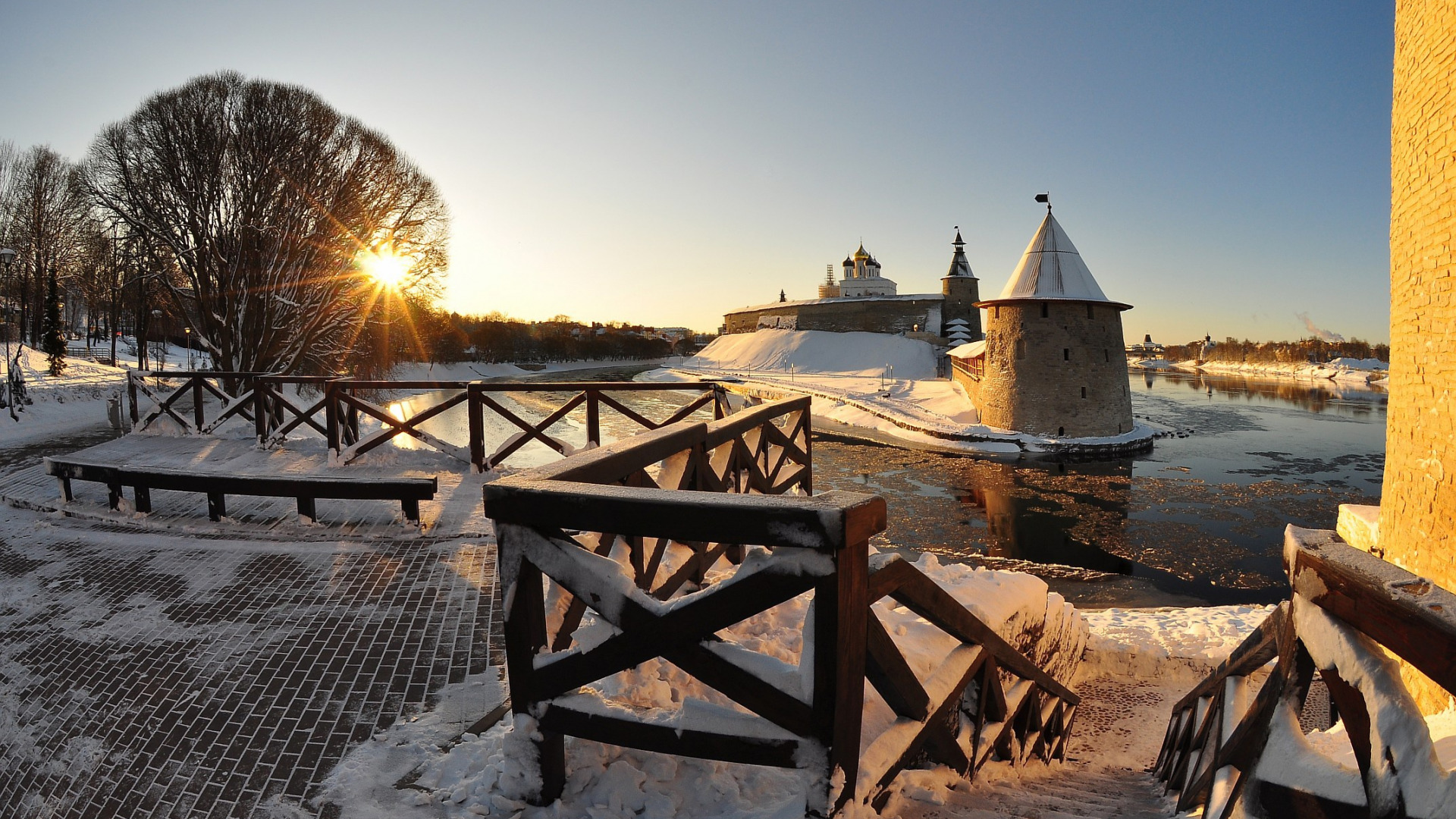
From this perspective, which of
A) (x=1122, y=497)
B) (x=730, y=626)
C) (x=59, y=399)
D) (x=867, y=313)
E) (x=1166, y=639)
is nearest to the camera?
(x=730, y=626)

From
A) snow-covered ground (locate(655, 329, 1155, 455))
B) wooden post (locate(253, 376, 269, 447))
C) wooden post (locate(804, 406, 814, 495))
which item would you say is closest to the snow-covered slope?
snow-covered ground (locate(655, 329, 1155, 455))

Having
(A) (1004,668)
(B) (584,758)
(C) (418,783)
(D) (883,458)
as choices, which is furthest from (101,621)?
(D) (883,458)

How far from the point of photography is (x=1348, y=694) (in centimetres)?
151

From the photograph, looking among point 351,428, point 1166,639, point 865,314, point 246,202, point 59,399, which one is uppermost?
point 865,314

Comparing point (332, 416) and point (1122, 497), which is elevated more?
point (332, 416)

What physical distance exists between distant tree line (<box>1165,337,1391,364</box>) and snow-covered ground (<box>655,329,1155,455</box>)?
55686 mm

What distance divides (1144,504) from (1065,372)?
10.6 metres

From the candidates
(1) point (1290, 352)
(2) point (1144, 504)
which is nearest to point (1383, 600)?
(2) point (1144, 504)

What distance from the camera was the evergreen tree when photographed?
23.5m

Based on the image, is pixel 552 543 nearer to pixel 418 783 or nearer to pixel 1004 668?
pixel 418 783

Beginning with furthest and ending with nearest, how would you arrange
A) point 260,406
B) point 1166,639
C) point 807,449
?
point 260,406
point 1166,639
point 807,449

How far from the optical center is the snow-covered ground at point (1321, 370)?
55.6 metres

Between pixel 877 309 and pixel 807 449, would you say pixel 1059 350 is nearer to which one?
pixel 807 449

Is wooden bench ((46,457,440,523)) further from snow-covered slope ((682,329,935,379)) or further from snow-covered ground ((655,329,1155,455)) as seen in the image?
snow-covered slope ((682,329,935,379))
